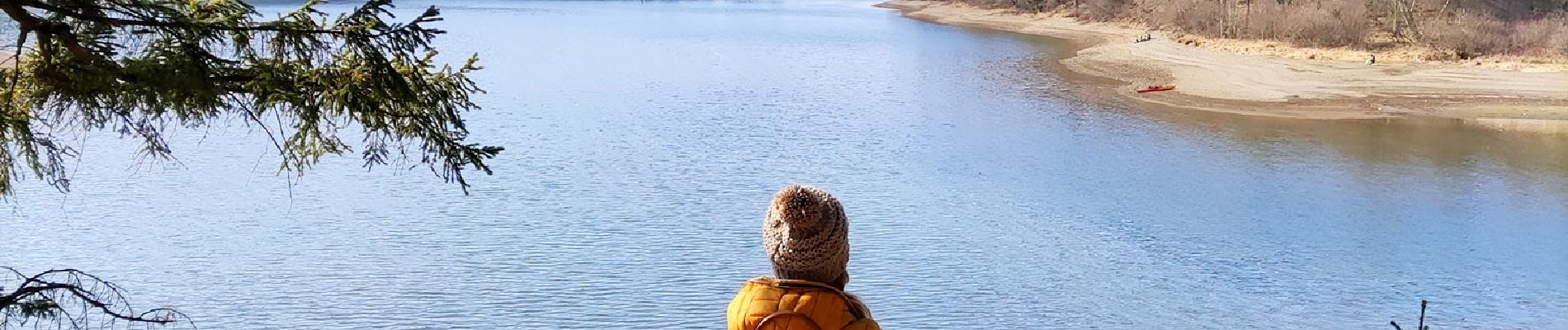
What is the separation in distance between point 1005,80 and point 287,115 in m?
24.9

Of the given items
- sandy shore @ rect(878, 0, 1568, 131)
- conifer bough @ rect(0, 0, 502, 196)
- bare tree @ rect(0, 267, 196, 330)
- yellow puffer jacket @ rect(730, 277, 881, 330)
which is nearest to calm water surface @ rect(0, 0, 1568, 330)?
bare tree @ rect(0, 267, 196, 330)

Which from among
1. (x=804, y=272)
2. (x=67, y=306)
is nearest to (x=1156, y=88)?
(x=67, y=306)

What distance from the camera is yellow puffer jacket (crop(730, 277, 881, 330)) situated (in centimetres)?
259

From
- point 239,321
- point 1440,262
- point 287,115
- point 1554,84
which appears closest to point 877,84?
point 1554,84

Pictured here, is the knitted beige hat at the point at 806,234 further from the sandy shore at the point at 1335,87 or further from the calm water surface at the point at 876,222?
the sandy shore at the point at 1335,87

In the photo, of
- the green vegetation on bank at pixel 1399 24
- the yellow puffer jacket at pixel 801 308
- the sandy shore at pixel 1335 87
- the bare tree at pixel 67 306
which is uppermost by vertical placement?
the yellow puffer jacket at pixel 801 308

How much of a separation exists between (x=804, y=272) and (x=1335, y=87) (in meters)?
26.5

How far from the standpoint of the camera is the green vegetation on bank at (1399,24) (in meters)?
30.0

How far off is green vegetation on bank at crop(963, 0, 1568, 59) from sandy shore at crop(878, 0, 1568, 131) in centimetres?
135

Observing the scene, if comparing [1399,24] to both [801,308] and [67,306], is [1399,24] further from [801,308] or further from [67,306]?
[801,308]

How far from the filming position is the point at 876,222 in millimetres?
14227

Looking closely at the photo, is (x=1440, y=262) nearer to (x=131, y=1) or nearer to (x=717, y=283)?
(x=717, y=283)

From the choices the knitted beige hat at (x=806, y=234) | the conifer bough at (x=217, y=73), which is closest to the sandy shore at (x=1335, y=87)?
the conifer bough at (x=217, y=73)

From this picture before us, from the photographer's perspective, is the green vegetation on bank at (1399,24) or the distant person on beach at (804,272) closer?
the distant person on beach at (804,272)
